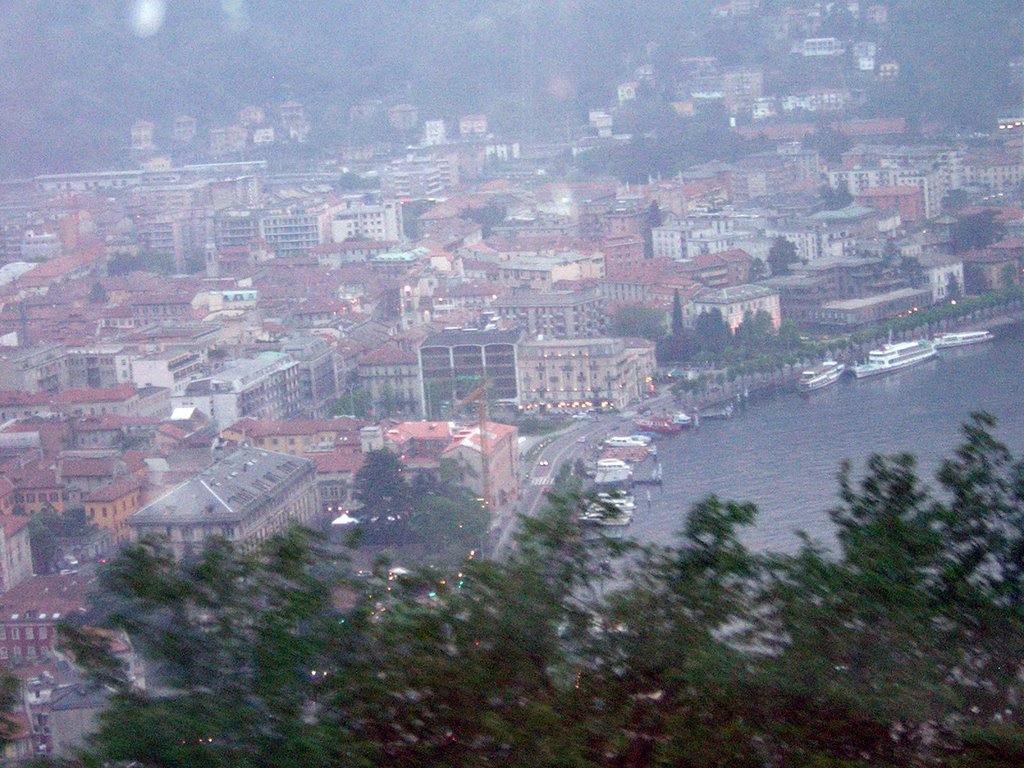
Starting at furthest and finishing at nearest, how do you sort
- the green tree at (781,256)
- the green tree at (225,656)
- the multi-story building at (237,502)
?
the green tree at (781,256), the multi-story building at (237,502), the green tree at (225,656)

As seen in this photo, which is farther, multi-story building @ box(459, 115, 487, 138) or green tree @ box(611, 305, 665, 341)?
multi-story building @ box(459, 115, 487, 138)

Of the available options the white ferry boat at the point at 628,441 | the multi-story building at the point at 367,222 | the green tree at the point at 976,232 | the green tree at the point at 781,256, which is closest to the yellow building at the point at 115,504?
the white ferry boat at the point at 628,441

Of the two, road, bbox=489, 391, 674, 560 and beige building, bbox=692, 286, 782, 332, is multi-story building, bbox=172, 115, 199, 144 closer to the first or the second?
beige building, bbox=692, 286, 782, 332

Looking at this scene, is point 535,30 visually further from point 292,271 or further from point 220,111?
point 292,271

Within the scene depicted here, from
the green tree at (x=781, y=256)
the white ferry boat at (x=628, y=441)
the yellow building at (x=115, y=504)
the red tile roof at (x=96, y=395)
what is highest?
the green tree at (x=781, y=256)

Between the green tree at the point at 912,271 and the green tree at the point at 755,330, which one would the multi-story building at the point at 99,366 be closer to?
the green tree at the point at 755,330

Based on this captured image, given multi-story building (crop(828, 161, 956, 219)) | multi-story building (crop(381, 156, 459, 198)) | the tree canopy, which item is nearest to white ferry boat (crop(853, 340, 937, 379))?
the tree canopy
